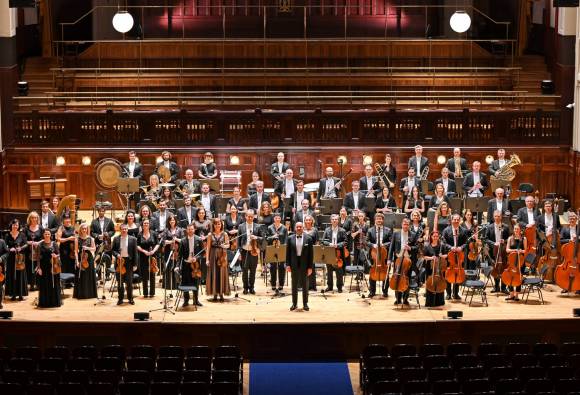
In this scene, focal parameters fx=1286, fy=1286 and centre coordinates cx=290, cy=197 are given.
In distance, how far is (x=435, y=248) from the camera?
2019cm

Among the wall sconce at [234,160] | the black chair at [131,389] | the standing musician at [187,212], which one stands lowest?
the black chair at [131,389]

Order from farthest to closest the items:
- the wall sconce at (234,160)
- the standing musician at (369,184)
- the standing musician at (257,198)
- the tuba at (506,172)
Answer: the wall sconce at (234,160) → the tuba at (506,172) → the standing musician at (369,184) → the standing musician at (257,198)

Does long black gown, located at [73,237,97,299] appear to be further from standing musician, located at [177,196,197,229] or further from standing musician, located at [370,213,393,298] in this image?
standing musician, located at [370,213,393,298]

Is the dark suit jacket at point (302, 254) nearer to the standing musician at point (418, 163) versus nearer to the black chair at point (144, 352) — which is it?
the black chair at point (144, 352)

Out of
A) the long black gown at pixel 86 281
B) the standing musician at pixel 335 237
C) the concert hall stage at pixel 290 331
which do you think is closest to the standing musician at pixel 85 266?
the long black gown at pixel 86 281

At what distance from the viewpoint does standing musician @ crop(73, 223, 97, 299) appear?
20.6 metres

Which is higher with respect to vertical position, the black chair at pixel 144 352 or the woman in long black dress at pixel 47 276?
the woman in long black dress at pixel 47 276

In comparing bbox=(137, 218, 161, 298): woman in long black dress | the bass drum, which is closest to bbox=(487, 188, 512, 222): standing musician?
bbox=(137, 218, 161, 298): woman in long black dress

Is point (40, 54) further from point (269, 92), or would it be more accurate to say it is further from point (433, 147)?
point (433, 147)

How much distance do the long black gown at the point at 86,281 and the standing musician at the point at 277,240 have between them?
2.90 meters

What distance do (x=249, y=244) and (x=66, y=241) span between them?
9.80 ft

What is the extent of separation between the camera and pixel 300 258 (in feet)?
66.0

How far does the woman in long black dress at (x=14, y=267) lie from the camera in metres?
20.7

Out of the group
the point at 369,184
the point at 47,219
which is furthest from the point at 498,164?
the point at 47,219
